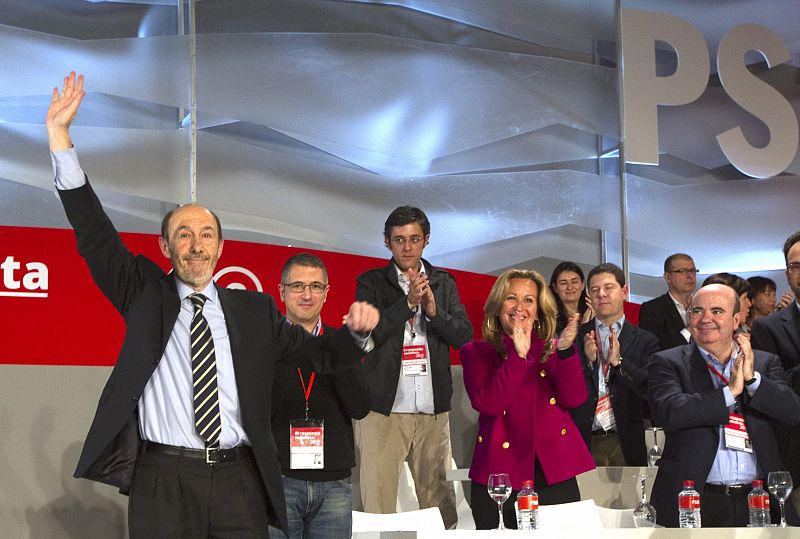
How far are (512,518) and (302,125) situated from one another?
3083 mm

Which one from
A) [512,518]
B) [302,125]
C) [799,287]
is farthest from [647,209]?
[512,518]

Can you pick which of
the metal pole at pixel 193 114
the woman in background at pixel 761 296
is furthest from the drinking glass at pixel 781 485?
the metal pole at pixel 193 114

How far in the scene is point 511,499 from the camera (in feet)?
13.2

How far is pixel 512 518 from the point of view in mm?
4000

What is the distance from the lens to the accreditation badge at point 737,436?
3.85 meters

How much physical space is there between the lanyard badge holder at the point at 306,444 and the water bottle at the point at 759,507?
1.47 meters

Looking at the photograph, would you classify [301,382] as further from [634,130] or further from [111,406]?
[634,130]

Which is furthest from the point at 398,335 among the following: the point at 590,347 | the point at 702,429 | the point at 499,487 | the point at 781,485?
the point at 781,485

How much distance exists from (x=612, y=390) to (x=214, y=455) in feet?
9.63

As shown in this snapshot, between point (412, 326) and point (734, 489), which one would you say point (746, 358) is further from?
point (412, 326)

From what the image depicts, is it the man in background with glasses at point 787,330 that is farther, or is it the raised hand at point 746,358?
the man in background with glasses at point 787,330

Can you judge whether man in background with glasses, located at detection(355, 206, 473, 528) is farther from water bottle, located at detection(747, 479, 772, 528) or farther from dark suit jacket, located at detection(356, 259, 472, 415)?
water bottle, located at detection(747, 479, 772, 528)

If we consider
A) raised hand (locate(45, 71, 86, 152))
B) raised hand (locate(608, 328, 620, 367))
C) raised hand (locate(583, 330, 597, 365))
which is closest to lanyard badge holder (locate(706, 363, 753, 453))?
raised hand (locate(583, 330, 597, 365))

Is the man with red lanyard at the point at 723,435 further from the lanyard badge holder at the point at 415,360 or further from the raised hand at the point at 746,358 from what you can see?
the lanyard badge holder at the point at 415,360
